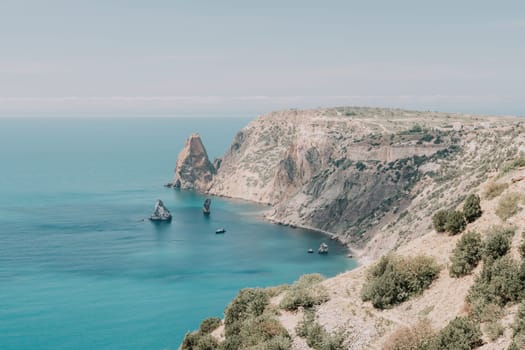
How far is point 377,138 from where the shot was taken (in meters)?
172

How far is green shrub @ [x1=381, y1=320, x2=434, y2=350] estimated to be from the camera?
2603 centimetres

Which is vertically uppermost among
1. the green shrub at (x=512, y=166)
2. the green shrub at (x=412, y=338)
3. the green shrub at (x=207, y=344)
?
the green shrub at (x=512, y=166)

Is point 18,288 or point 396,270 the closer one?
point 396,270

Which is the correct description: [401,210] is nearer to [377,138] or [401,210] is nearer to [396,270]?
[377,138]

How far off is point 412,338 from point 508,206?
1132 cm

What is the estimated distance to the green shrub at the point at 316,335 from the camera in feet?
96.5

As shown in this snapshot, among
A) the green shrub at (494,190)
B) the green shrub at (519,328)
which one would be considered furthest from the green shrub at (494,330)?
the green shrub at (494,190)

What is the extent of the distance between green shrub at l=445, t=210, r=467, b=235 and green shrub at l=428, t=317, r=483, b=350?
10.1 metres

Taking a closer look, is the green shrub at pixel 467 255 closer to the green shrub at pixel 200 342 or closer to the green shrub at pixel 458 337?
the green shrub at pixel 458 337

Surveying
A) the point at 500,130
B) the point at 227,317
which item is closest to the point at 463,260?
the point at 227,317

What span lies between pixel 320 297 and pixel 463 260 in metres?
8.05

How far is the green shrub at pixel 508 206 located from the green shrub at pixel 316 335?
455 inches

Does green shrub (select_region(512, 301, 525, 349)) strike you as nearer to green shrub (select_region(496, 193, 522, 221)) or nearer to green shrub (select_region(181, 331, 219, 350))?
green shrub (select_region(496, 193, 522, 221))

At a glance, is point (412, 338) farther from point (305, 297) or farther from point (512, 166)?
point (512, 166)
